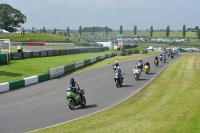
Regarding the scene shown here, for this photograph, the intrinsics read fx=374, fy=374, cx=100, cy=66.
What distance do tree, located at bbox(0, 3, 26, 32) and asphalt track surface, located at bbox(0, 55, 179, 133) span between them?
3295 inches

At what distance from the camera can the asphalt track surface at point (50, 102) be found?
15.8 meters

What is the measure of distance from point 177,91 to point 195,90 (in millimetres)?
1408

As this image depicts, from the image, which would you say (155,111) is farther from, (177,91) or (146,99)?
A: (177,91)

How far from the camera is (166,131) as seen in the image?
1298 centimetres

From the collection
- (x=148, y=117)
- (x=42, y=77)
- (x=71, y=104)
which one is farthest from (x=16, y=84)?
(x=148, y=117)

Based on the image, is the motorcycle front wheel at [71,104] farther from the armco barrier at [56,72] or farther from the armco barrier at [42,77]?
the armco barrier at [56,72]

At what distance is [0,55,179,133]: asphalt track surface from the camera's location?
51.7ft

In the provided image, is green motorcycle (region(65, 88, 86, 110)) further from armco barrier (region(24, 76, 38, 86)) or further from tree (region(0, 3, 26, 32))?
tree (region(0, 3, 26, 32))

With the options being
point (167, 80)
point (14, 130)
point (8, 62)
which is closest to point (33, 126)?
point (14, 130)

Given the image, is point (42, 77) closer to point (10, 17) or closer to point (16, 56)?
point (16, 56)

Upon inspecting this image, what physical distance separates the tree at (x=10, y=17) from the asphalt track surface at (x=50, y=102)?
8369 centimetres

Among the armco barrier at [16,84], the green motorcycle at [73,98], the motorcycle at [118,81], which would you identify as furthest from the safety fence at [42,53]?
the green motorcycle at [73,98]

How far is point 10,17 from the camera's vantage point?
11231 centimetres

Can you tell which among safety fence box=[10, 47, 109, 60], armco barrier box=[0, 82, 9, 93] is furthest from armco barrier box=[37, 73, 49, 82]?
safety fence box=[10, 47, 109, 60]
